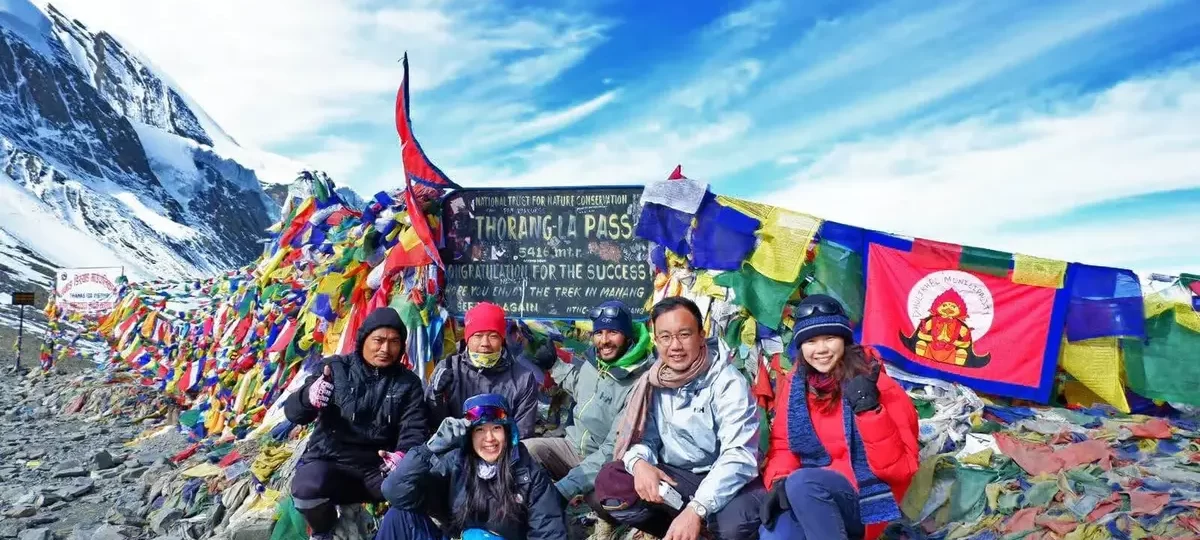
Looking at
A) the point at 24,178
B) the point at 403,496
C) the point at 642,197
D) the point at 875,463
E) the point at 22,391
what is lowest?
the point at 22,391

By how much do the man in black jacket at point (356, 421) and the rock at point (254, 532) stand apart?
926 mm

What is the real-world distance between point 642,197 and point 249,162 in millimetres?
194838

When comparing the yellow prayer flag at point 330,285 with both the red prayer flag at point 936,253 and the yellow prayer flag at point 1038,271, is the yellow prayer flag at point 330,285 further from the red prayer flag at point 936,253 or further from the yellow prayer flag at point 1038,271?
the yellow prayer flag at point 1038,271

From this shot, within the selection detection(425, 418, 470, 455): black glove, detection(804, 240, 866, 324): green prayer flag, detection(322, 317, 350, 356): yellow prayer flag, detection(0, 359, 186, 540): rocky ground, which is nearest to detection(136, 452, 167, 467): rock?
detection(0, 359, 186, 540): rocky ground

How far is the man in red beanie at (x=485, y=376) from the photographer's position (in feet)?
14.9

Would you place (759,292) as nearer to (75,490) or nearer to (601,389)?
(601,389)

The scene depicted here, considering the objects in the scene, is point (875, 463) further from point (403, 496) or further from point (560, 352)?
point (560, 352)

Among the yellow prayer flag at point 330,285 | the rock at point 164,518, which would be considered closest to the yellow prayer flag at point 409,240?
the yellow prayer flag at point 330,285

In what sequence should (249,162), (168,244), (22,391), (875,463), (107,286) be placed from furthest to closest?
(249,162)
(168,244)
(107,286)
(22,391)
(875,463)

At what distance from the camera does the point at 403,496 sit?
3434 mm

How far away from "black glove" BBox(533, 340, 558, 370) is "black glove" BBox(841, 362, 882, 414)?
3.05m

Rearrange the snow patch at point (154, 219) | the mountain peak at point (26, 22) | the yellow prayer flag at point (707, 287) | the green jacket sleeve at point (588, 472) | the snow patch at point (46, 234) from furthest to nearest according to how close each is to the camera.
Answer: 1. the mountain peak at point (26, 22)
2. the snow patch at point (154, 219)
3. the snow patch at point (46, 234)
4. the yellow prayer flag at point (707, 287)
5. the green jacket sleeve at point (588, 472)

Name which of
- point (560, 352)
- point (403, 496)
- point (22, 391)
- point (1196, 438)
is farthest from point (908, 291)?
point (22, 391)

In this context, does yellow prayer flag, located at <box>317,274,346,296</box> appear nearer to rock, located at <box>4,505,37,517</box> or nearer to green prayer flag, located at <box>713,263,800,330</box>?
rock, located at <box>4,505,37,517</box>
